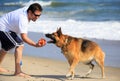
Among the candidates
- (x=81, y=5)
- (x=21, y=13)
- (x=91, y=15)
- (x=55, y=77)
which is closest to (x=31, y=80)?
(x=55, y=77)

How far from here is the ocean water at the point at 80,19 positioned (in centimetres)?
1321

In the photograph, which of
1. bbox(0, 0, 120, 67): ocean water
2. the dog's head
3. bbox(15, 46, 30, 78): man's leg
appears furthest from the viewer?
bbox(0, 0, 120, 67): ocean water

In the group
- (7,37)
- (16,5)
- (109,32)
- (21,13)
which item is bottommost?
(16,5)

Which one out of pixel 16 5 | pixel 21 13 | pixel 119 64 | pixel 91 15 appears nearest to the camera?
pixel 21 13

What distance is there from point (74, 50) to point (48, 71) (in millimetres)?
928

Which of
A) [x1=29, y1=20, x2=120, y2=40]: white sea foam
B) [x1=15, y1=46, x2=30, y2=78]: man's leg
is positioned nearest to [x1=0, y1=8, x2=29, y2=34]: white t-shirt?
[x1=15, y1=46, x2=30, y2=78]: man's leg

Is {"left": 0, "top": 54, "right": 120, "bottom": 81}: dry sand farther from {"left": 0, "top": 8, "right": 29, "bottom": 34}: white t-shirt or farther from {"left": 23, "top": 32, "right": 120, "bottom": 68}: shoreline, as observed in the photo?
{"left": 0, "top": 8, "right": 29, "bottom": 34}: white t-shirt

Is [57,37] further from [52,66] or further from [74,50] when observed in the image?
[52,66]

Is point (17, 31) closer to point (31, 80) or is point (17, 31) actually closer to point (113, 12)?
point (31, 80)

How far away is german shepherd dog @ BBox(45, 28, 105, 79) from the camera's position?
8081mm

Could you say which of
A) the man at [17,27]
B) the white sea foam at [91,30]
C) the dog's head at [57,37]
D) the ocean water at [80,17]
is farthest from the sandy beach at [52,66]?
the ocean water at [80,17]

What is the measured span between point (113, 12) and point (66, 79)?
15004mm

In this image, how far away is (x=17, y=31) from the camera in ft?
25.4

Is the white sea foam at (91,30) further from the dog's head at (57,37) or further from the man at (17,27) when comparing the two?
the man at (17,27)
